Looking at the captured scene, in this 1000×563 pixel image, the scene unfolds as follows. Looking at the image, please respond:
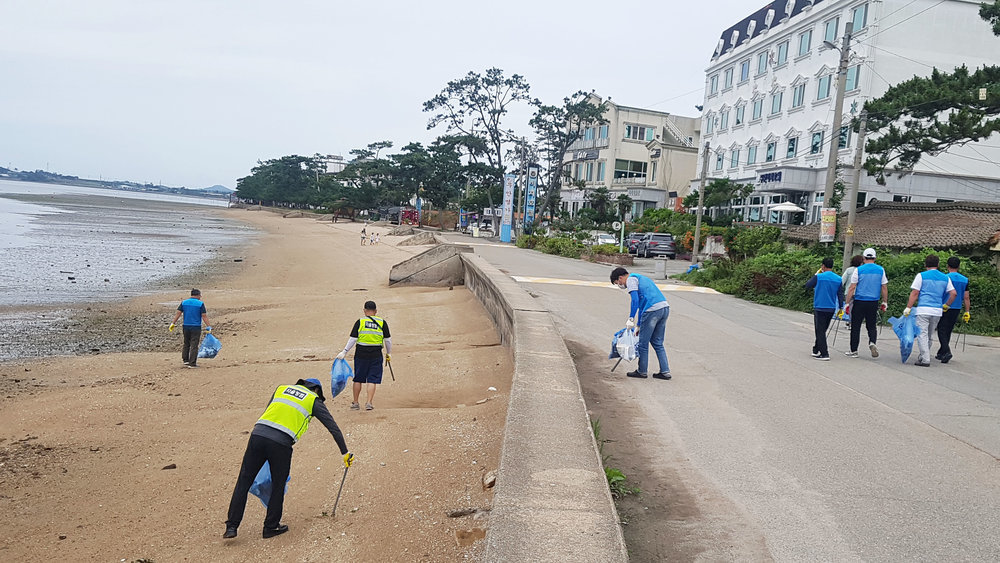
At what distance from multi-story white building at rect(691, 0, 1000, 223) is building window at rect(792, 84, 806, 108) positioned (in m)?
0.06

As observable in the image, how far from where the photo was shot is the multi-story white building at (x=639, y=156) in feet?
194

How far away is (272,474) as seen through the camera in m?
5.07

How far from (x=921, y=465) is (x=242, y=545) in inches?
209

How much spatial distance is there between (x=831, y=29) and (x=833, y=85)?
10.4ft

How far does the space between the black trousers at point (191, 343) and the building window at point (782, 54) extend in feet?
132

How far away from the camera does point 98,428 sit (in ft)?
26.8

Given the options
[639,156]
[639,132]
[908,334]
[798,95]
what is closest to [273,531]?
[908,334]

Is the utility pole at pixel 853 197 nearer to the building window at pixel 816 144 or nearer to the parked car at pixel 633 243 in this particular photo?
the building window at pixel 816 144

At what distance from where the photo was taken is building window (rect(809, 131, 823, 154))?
37.1 m

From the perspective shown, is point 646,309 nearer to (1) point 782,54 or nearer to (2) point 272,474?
(2) point 272,474

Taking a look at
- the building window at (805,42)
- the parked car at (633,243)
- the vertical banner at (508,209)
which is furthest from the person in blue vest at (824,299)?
the vertical banner at (508,209)

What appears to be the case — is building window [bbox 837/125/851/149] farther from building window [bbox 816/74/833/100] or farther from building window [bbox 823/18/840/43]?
building window [bbox 823/18/840/43]

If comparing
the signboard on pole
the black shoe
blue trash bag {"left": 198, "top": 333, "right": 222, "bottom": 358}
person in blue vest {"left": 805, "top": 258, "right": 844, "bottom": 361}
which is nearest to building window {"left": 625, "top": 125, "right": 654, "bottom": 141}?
the signboard on pole

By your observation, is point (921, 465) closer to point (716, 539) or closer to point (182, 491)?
point (716, 539)
